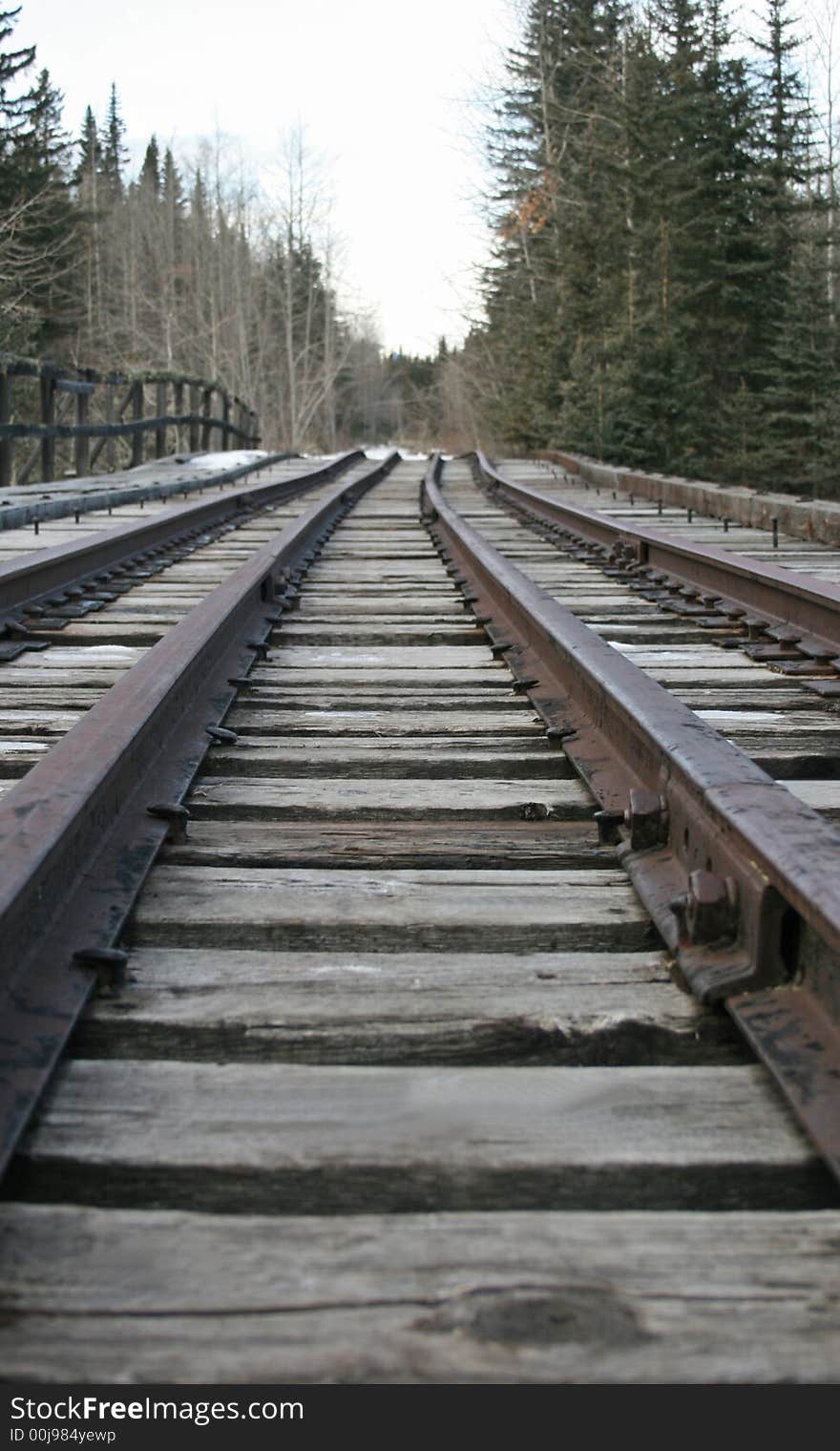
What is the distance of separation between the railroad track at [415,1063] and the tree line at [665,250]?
18.3 m

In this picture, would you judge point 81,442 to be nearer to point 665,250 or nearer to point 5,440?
point 5,440

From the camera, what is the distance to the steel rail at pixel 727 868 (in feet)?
4.70

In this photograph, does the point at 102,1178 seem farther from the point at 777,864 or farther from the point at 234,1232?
the point at 777,864

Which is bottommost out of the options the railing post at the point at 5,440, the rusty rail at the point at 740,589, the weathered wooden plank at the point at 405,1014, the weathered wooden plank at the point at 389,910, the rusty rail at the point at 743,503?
the weathered wooden plank at the point at 405,1014

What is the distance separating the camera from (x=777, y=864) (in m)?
1.54

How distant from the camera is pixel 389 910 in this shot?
6.35 ft

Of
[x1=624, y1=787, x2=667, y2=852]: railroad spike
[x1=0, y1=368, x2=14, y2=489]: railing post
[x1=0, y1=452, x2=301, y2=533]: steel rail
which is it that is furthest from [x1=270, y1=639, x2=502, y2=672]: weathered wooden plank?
[x1=0, y1=368, x2=14, y2=489]: railing post

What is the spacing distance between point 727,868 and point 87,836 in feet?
3.19

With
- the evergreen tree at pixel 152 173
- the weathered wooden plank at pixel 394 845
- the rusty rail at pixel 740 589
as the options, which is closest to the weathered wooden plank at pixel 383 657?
the rusty rail at pixel 740 589

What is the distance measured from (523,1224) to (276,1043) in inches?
17.7

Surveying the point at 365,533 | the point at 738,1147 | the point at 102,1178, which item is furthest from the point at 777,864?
the point at 365,533

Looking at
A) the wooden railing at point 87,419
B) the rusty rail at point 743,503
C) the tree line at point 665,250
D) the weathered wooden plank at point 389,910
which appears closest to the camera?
the weathered wooden plank at point 389,910

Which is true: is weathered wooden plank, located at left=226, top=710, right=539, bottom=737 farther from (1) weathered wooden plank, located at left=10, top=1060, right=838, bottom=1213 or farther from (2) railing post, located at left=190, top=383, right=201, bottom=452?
(2) railing post, located at left=190, top=383, right=201, bottom=452

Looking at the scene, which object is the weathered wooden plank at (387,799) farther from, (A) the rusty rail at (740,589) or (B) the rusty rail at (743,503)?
(B) the rusty rail at (743,503)
